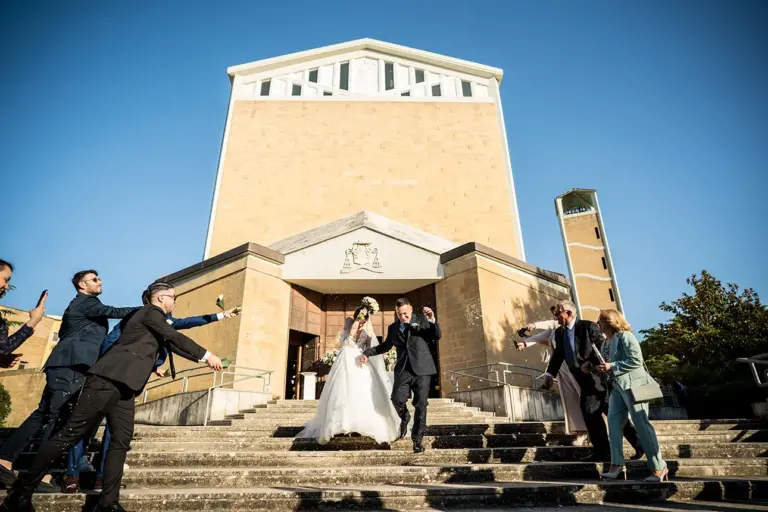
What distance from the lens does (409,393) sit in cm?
528

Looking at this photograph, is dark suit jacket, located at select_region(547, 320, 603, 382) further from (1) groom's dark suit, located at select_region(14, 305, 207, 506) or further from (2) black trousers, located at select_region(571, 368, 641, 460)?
(1) groom's dark suit, located at select_region(14, 305, 207, 506)

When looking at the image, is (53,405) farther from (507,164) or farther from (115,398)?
(507,164)

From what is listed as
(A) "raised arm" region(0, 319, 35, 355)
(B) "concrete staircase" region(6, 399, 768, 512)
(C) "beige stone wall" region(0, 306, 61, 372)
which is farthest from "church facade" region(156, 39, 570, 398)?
(C) "beige stone wall" region(0, 306, 61, 372)

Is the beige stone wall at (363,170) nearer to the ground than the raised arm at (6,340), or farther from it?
farther from it

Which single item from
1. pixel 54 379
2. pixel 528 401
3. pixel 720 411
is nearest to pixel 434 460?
pixel 54 379

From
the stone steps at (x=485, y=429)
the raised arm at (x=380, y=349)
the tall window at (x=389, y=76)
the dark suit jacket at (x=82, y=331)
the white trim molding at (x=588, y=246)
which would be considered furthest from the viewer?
the white trim molding at (x=588, y=246)

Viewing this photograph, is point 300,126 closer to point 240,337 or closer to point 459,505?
point 240,337

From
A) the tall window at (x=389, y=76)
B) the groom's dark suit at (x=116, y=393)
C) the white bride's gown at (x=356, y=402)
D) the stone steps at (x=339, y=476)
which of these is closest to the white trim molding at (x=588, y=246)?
the tall window at (x=389, y=76)

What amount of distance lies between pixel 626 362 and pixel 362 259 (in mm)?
9431

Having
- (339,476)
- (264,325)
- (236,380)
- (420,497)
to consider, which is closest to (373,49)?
(264,325)

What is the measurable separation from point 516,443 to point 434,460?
168cm

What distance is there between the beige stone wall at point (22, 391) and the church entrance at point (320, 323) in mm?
19281

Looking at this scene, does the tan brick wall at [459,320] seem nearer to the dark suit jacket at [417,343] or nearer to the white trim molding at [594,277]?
the dark suit jacket at [417,343]

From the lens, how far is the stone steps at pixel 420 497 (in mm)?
3469
